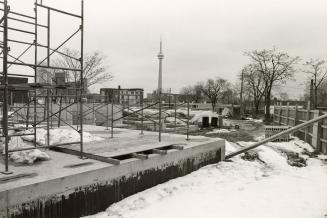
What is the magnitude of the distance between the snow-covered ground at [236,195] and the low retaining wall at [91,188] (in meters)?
0.21

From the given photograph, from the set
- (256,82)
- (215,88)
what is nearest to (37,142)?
(256,82)

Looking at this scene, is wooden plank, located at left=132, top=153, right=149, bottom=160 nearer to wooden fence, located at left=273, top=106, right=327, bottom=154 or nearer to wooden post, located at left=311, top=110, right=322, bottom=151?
→ wooden fence, located at left=273, top=106, right=327, bottom=154

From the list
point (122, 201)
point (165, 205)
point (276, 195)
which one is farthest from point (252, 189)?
point (122, 201)

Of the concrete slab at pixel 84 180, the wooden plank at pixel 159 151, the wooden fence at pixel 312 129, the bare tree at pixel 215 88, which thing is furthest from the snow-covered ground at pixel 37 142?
the bare tree at pixel 215 88

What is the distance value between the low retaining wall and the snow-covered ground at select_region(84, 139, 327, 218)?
0.21 metres

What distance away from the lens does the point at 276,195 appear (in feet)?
22.5

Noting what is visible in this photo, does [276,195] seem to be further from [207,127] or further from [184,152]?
[207,127]

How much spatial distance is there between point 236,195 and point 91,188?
3.27m

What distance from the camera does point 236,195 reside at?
22.1 feet

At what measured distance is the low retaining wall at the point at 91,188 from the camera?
4.42 m

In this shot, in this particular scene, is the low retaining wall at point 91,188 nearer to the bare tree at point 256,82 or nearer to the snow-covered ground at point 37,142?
the snow-covered ground at point 37,142

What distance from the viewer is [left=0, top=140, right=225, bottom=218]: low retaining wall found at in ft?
14.5

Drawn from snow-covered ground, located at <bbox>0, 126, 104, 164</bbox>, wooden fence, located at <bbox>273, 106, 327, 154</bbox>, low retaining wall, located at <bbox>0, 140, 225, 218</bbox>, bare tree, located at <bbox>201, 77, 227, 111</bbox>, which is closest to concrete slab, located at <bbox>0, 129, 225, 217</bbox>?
low retaining wall, located at <bbox>0, 140, 225, 218</bbox>

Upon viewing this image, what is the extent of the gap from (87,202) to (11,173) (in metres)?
1.37
